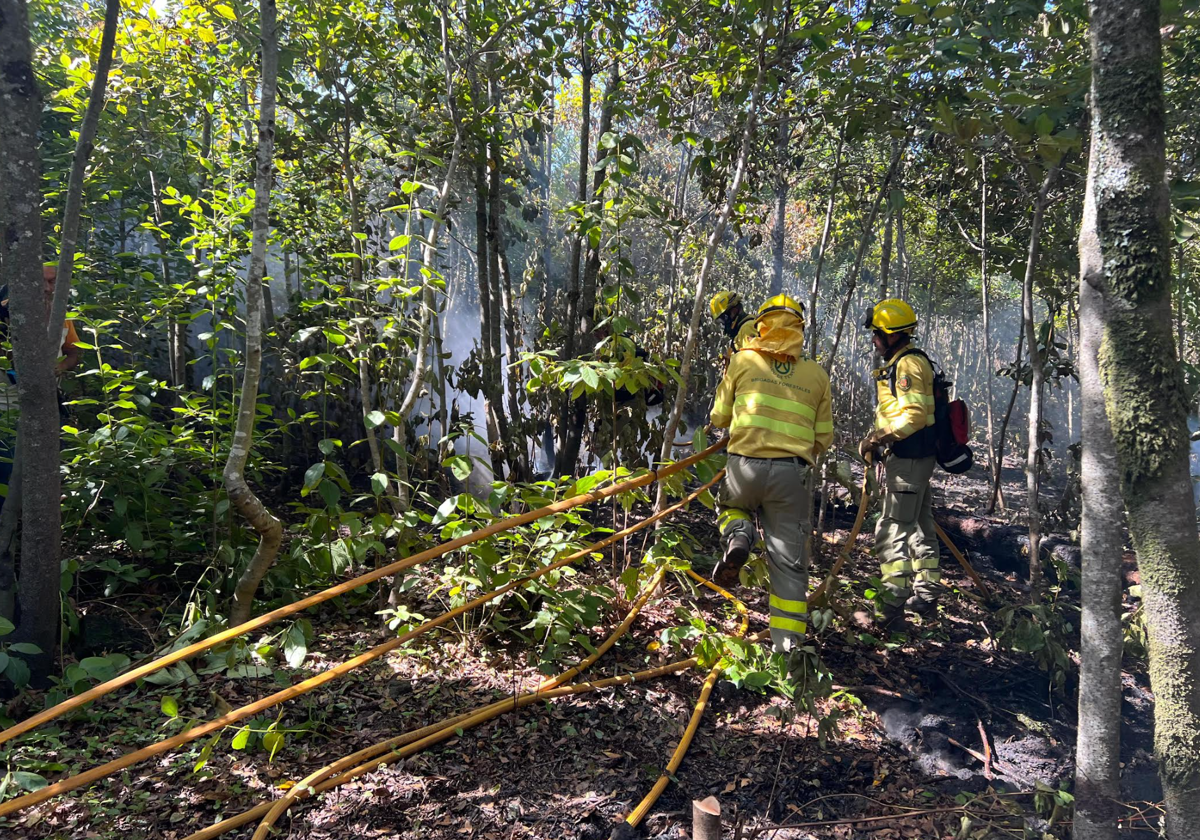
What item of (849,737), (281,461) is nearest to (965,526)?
(849,737)

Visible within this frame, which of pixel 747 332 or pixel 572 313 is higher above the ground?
pixel 572 313

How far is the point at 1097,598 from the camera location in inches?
70.3

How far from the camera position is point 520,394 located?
507 cm

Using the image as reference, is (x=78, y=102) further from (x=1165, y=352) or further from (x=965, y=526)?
(x=965, y=526)

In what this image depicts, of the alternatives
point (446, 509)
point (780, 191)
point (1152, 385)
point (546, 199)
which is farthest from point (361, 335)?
point (546, 199)

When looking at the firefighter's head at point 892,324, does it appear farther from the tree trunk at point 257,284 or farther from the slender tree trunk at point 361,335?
the tree trunk at point 257,284

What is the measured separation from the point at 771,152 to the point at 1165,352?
15.3 feet

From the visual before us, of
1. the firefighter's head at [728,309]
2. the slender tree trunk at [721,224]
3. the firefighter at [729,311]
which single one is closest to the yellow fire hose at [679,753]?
the slender tree trunk at [721,224]

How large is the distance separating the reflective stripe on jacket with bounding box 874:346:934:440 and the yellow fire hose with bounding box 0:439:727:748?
3.57 ft

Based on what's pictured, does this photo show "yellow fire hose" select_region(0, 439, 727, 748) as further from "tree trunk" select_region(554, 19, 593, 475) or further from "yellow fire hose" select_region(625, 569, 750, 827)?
"tree trunk" select_region(554, 19, 593, 475)

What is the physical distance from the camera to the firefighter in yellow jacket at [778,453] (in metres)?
3.33

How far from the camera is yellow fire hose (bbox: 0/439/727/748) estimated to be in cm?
176

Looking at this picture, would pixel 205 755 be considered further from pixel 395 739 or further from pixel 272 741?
pixel 395 739

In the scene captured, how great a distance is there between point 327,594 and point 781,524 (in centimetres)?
227
